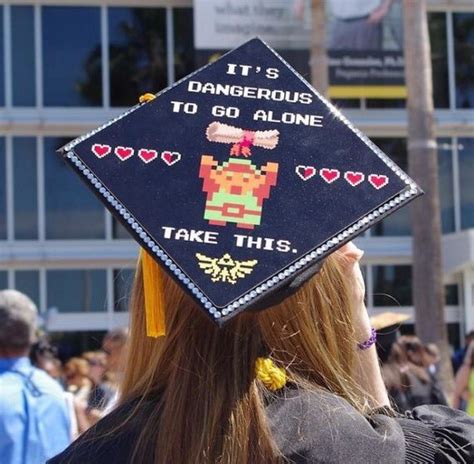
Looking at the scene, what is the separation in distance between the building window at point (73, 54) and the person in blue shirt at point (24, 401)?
19577 mm

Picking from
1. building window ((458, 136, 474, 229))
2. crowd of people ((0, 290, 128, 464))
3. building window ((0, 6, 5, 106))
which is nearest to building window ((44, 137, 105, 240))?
building window ((0, 6, 5, 106))

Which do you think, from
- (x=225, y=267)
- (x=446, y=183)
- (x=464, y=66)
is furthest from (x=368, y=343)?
(x=464, y=66)

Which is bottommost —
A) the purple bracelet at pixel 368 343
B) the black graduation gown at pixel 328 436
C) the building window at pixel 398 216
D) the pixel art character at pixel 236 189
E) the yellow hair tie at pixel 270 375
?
the black graduation gown at pixel 328 436

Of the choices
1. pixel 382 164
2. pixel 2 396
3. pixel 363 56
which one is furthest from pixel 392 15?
pixel 382 164

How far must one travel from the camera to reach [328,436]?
5.70ft

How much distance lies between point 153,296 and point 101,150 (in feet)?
0.89

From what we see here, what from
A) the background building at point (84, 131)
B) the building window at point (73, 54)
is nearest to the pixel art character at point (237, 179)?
the background building at point (84, 131)

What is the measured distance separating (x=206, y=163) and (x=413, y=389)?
617 cm

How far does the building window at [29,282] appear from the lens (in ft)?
75.5

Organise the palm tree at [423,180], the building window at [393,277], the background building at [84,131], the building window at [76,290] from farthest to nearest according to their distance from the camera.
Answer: the building window at [393,277] < the background building at [84,131] < the building window at [76,290] < the palm tree at [423,180]

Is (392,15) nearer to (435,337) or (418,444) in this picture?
(435,337)

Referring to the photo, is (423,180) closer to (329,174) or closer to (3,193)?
(329,174)

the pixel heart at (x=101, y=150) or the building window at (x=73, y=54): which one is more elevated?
the building window at (x=73, y=54)

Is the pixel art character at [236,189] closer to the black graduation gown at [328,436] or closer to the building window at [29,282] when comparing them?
the black graduation gown at [328,436]
